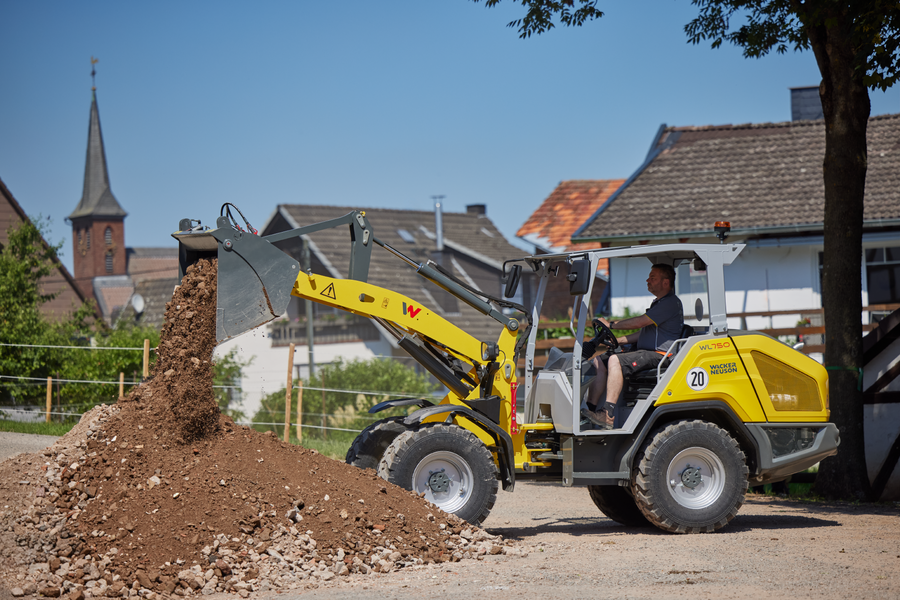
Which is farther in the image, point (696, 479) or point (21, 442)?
point (21, 442)

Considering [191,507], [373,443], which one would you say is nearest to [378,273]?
[373,443]

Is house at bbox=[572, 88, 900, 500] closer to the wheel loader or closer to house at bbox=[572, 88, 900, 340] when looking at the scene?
house at bbox=[572, 88, 900, 340]

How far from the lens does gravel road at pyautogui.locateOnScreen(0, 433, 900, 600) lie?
6391mm

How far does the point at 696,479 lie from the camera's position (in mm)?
8672

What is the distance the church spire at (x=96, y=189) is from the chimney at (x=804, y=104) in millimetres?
87760

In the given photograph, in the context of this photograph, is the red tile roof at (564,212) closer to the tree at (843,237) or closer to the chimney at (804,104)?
the chimney at (804,104)

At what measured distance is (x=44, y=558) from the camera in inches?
270

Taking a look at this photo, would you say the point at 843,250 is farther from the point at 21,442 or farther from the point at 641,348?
the point at 21,442

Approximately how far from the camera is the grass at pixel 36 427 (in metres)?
16.4

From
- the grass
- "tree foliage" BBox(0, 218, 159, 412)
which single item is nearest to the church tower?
"tree foliage" BBox(0, 218, 159, 412)

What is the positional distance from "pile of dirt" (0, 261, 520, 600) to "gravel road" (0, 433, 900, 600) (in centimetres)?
32

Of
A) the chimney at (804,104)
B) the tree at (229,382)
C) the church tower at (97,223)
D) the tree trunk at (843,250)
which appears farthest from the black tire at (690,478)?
the church tower at (97,223)

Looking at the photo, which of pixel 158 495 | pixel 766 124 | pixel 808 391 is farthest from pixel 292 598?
pixel 766 124

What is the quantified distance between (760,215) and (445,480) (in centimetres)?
1360
